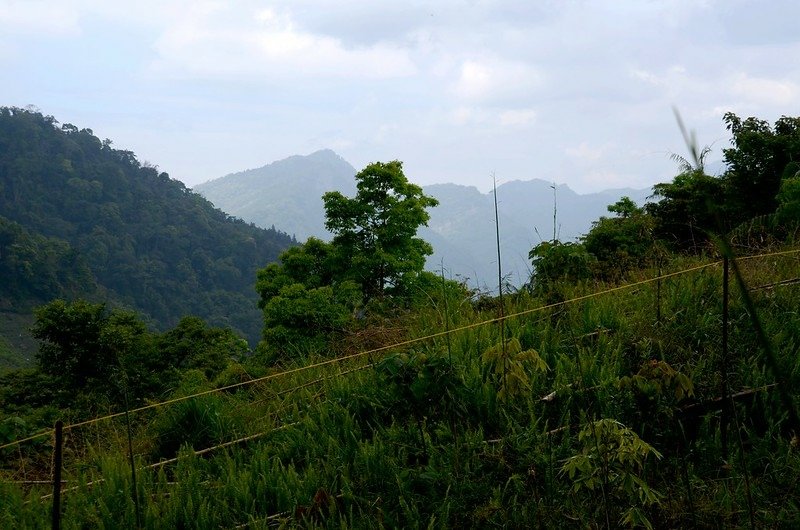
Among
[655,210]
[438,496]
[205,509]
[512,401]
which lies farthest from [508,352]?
[655,210]

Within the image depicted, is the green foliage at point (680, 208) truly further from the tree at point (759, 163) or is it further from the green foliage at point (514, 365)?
the green foliage at point (514, 365)

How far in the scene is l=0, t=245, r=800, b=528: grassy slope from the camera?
2.77 m

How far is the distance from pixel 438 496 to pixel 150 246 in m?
111

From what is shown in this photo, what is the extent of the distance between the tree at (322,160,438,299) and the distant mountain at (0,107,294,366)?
6631cm

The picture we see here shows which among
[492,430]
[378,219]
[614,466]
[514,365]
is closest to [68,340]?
[378,219]

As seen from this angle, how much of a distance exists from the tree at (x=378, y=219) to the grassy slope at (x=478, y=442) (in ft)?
47.0

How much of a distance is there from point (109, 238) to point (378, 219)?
314 feet

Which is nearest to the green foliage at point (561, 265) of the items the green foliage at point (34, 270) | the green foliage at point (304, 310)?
the green foliage at point (304, 310)

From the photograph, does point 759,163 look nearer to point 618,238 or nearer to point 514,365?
point 618,238

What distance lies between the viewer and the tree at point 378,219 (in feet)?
61.9

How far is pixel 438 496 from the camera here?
116 inches

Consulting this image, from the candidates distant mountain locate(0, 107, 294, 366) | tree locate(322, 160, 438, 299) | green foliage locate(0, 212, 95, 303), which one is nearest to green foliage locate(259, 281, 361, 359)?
tree locate(322, 160, 438, 299)

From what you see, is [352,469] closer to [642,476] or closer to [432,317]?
[642,476]

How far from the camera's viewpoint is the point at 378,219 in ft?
63.1
